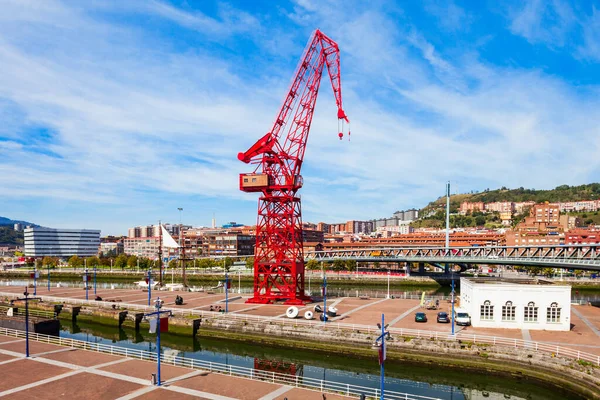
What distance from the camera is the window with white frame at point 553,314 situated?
135 feet

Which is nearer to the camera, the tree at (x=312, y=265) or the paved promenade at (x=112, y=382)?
the paved promenade at (x=112, y=382)

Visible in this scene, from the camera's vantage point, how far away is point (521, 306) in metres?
42.0

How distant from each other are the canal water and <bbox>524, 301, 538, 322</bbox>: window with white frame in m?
11.1

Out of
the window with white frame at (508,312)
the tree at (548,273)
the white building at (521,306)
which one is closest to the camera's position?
the white building at (521,306)

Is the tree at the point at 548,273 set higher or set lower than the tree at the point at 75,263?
higher

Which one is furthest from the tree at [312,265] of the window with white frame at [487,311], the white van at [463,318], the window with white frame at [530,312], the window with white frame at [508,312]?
the window with white frame at [530,312]

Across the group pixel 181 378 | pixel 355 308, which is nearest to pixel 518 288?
pixel 355 308

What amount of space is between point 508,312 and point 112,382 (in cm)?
3517

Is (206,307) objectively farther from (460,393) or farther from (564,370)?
(564,370)

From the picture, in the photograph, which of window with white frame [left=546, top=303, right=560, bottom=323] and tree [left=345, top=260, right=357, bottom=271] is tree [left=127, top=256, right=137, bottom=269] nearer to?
tree [left=345, top=260, right=357, bottom=271]

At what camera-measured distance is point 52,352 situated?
109 feet

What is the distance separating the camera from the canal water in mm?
31469

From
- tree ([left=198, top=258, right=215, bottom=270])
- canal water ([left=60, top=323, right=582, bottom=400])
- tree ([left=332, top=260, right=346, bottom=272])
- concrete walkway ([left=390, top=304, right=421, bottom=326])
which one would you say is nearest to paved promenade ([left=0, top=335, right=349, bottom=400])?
canal water ([left=60, top=323, right=582, bottom=400])

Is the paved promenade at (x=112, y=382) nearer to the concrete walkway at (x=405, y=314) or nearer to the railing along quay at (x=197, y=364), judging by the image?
the railing along quay at (x=197, y=364)
